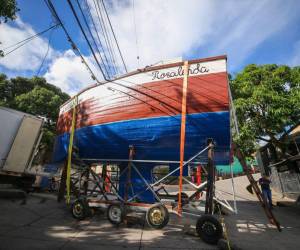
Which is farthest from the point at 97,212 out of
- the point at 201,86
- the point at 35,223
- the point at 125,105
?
the point at 201,86

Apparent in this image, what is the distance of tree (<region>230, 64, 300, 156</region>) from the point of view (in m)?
10.9

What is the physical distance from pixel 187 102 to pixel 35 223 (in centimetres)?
526

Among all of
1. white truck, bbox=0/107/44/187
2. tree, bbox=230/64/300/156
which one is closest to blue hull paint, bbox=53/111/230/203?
white truck, bbox=0/107/44/187

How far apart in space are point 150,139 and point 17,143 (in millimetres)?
6351

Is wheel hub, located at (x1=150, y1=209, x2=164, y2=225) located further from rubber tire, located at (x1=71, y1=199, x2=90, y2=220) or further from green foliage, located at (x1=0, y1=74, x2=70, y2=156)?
green foliage, located at (x1=0, y1=74, x2=70, y2=156)

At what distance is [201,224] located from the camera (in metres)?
5.36

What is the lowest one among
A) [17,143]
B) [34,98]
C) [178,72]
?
[17,143]

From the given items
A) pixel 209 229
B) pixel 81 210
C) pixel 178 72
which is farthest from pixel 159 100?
Result: pixel 81 210

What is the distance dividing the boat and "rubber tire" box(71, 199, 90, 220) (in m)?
1.55

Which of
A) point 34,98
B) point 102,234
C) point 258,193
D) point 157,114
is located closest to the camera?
point 102,234

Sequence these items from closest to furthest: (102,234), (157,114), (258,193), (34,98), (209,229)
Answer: (209,229) → (102,234) → (258,193) → (157,114) → (34,98)

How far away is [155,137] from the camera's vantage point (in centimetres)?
669

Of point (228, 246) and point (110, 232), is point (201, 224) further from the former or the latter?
point (110, 232)

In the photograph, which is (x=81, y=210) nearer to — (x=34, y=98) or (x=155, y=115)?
(x=155, y=115)
